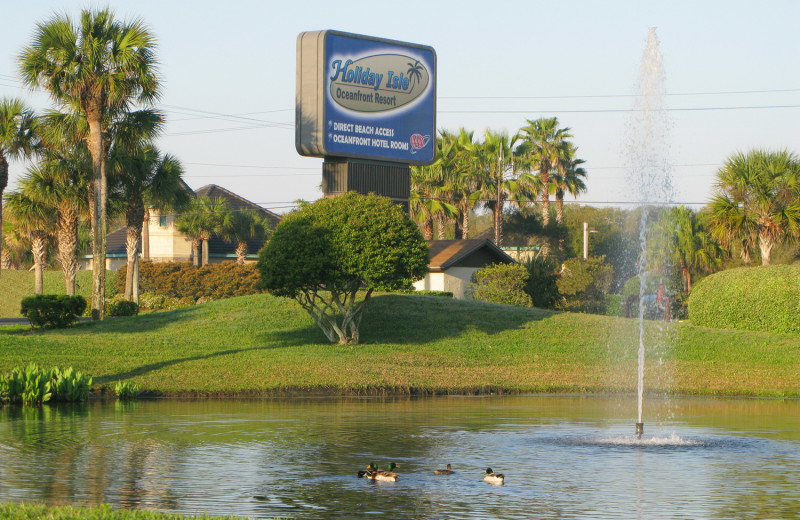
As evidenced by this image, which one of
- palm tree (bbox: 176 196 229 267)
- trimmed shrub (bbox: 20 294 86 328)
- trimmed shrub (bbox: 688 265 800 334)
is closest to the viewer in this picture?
trimmed shrub (bbox: 20 294 86 328)

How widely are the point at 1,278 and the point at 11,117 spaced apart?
25.7m

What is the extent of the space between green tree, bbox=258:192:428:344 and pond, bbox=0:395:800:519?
8.23m

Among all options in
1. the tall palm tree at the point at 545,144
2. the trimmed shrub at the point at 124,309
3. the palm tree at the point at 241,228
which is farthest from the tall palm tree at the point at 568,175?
the trimmed shrub at the point at 124,309

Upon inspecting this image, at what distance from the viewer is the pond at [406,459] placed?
12406 millimetres

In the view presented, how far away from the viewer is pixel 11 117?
41.8m

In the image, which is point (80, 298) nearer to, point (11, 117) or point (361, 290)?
point (11, 117)

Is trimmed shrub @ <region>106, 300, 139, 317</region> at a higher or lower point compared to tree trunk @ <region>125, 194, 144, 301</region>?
lower

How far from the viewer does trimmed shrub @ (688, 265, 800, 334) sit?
40.7 meters

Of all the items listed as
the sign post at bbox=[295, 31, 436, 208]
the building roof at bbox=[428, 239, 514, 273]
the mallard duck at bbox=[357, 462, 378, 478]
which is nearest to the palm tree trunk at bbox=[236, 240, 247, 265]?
the building roof at bbox=[428, 239, 514, 273]

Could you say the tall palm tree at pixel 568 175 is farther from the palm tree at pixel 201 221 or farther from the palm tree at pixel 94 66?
the palm tree at pixel 94 66

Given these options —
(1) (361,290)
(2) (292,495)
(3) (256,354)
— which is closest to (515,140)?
(1) (361,290)

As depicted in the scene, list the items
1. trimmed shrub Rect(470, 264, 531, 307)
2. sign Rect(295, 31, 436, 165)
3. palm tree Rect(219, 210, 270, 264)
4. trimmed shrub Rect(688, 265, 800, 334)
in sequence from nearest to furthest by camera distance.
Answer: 1. sign Rect(295, 31, 436, 165)
2. trimmed shrub Rect(688, 265, 800, 334)
3. trimmed shrub Rect(470, 264, 531, 307)
4. palm tree Rect(219, 210, 270, 264)

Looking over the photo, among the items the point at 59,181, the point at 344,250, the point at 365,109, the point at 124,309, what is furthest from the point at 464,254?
the point at 344,250

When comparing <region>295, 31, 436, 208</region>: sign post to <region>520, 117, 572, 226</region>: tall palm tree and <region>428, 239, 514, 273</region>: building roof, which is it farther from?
<region>520, 117, 572, 226</region>: tall palm tree
